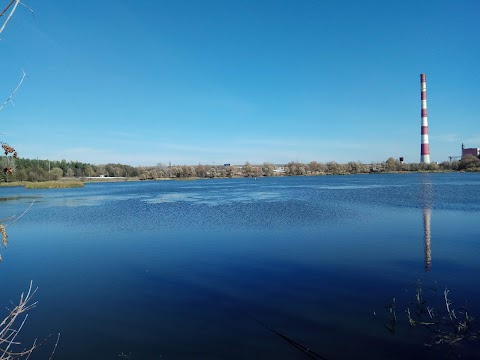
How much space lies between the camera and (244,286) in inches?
331

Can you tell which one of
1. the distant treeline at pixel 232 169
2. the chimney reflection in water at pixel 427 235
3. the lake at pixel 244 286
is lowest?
the lake at pixel 244 286

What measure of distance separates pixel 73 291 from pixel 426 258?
9.60 metres

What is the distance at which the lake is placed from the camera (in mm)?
5680

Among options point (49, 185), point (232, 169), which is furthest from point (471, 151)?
point (49, 185)

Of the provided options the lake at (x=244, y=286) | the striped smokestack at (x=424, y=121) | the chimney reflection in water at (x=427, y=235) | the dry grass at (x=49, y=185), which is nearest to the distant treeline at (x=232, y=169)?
the striped smokestack at (x=424, y=121)

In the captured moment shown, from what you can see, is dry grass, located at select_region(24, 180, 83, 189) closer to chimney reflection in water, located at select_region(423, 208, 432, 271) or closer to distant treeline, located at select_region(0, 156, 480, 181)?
distant treeline, located at select_region(0, 156, 480, 181)

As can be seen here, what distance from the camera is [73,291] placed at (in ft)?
28.2

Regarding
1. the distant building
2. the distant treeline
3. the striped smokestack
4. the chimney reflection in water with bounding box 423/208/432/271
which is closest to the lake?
the chimney reflection in water with bounding box 423/208/432/271

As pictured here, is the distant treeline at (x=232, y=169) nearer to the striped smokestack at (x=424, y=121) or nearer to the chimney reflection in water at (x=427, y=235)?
the striped smokestack at (x=424, y=121)

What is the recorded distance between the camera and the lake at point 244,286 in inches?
224

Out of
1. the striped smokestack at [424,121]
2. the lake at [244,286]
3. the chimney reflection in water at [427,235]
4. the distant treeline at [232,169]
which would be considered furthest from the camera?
the distant treeline at [232,169]

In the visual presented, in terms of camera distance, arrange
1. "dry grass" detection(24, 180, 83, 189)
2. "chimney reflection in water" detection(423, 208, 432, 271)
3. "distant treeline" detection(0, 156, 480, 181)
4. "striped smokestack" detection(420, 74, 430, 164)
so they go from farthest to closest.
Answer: "distant treeline" detection(0, 156, 480, 181) < "striped smokestack" detection(420, 74, 430, 164) < "dry grass" detection(24, 180, 83, 189) < "chimney reflection in water" detection(423, 208, 432, 271)

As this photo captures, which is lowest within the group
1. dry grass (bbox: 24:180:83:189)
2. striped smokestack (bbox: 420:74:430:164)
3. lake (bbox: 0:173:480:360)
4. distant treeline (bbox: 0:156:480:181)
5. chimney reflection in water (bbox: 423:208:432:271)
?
lake (bbox: 0:173:480:360)

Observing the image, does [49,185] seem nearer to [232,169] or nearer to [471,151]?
[232,169]
